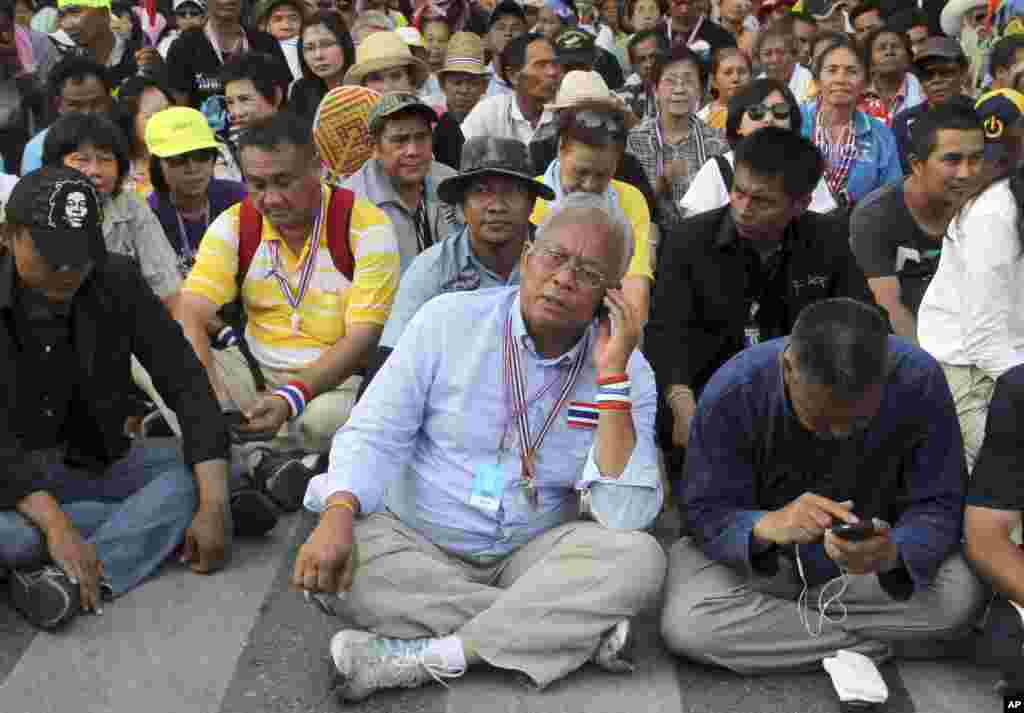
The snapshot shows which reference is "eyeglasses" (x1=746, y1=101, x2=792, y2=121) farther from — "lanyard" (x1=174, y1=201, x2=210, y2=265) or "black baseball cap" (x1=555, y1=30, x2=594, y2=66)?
"lanyard" (x1=174, y1=201, x2=210, y2=265)

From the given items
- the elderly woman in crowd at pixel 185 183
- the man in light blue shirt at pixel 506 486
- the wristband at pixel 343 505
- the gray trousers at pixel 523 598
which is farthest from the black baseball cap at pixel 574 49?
the wristband at pixel 343 505

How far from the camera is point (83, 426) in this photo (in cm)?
462

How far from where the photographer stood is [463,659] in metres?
3.82

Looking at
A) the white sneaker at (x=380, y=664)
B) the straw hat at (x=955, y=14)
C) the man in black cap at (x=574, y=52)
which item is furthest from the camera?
the straw hat at (x=955, y=14)

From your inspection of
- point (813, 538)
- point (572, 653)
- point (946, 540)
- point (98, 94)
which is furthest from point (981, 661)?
point (98, 94)

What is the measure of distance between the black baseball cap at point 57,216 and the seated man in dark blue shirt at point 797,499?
1.91m

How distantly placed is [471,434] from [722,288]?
1.61m

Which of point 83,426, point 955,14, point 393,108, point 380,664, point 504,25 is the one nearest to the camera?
point 380,664

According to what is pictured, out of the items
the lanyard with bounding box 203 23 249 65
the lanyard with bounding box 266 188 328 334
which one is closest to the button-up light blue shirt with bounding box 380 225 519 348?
the lanyard with bounding box 266 188 328 334

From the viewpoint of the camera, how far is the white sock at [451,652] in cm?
381

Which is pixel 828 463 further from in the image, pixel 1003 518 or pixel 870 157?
pixel 870 157

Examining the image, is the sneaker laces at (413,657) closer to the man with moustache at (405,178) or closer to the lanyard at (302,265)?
the lanyard at (302,265)

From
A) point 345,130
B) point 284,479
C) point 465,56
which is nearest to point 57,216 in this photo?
point 284,479

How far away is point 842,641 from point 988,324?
1337 millimetres
